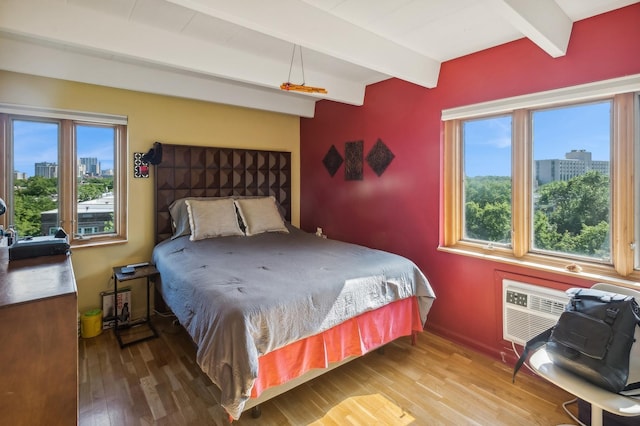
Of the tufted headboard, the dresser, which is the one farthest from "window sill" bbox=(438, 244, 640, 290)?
the dresser

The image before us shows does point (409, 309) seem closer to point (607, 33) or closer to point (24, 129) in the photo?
point (607, 33)

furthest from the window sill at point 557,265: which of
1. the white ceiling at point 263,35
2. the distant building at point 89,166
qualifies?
the distant building at point 89,166

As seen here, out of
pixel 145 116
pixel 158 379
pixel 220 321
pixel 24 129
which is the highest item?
pixel 145 116

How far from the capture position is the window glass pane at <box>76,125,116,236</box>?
3.13 m

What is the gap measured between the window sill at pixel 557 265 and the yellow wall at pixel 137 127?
2791 mm

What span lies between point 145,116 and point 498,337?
3.82 m

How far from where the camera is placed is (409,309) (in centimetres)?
261

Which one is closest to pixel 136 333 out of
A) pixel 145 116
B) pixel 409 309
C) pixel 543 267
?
pixel 145 116

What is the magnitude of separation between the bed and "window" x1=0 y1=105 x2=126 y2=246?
0.45 metres

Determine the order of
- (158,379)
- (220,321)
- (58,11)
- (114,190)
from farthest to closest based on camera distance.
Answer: (114,190), (158,379), (58,11), (220,321)

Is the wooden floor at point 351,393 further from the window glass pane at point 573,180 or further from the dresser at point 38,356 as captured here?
the window glass pane at point 573,180

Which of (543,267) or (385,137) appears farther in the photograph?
(385,137)

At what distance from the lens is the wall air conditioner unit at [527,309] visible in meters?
2.22

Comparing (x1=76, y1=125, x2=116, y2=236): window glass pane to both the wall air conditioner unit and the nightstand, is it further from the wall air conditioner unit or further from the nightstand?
the wall air conditioner unit
